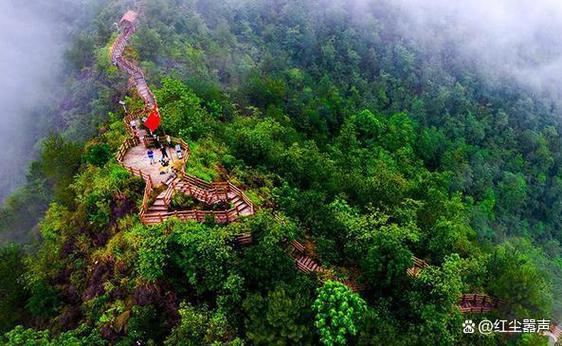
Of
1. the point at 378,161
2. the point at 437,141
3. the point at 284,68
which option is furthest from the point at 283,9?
the point at 378,161

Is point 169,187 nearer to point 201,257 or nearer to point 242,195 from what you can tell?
point 242,195

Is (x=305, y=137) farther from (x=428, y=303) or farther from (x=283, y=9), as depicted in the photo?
(x=283, y=9)

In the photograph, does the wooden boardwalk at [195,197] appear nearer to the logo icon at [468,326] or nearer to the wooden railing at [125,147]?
the wooden railing at [125,147]

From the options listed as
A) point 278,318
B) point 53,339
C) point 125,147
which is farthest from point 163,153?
point 278,318

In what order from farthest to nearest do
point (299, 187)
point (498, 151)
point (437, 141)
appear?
point (498, 151) < point (437, 141) < point (299, 187)

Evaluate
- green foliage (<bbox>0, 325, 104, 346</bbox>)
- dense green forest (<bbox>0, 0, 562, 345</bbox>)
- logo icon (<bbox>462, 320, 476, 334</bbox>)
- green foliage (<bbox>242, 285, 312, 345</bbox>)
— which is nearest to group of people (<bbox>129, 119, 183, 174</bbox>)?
dense green forest (<bbox>0, 0, 562, 345</bbox>)

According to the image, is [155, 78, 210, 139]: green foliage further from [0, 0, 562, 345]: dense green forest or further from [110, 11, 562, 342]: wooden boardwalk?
[110, 11, 562, 342]: wooden boardwalk

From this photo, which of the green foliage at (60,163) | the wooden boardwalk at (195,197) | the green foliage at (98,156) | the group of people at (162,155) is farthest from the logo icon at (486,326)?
the green foliage at (60,163)
